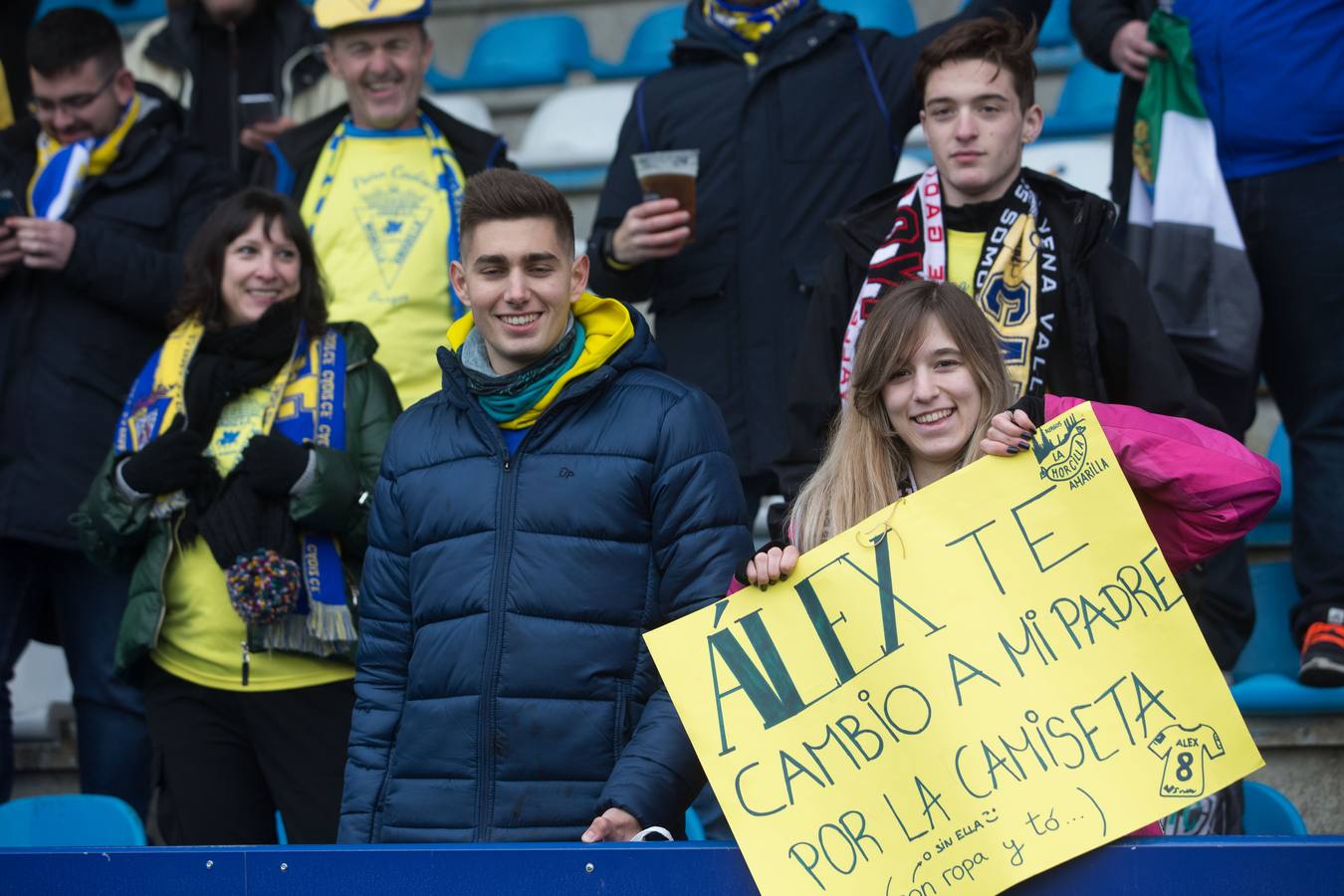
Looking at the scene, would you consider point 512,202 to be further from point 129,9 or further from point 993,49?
point 129,9

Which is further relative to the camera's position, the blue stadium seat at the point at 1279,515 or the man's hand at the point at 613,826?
A: the blue stadium seat at the point at 1279,515

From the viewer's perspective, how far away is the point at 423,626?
2787 mm

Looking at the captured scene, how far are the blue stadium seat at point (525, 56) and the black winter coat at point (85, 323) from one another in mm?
2885

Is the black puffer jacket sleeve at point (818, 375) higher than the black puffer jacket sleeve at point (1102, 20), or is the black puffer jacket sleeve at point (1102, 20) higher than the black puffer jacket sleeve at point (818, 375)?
the black puffer jacket sleeve at point (1102, 20)

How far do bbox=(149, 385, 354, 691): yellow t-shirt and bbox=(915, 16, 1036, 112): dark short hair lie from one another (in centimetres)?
160

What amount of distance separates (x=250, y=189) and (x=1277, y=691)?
2.56 metres

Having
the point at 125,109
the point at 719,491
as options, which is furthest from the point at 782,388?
the point at 125,109

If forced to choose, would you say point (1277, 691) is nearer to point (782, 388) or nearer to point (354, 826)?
point (782, 388)

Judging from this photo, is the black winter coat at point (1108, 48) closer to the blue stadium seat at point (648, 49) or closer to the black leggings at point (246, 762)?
the black leggings at point (246, 762)

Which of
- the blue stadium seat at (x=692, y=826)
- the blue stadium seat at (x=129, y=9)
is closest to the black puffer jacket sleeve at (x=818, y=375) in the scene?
the blue stadium seat at (x=692, y=826)

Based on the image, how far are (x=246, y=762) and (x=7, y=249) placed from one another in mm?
1526

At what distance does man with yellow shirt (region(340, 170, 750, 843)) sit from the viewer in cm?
264

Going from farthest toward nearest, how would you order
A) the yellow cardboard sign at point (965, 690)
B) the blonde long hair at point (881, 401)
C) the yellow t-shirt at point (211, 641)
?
the yellow t-shirt at point (211, 641) < the blonde long hair at point (881, 401) < the yellow cardboard sign at point (965, 690)

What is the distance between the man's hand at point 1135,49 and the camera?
380cm
